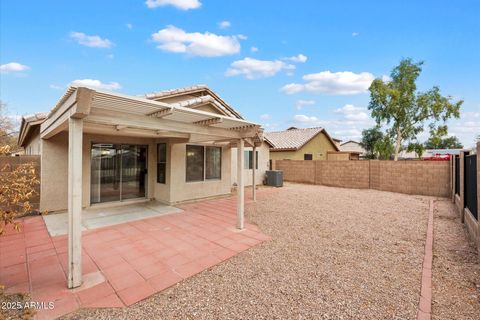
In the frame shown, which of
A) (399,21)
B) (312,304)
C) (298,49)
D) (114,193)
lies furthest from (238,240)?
(298,49)

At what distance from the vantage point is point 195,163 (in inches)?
364

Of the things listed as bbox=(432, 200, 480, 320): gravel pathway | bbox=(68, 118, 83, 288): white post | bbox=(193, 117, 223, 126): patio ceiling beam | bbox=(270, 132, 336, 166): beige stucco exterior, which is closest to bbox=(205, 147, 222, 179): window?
bbox=(193, 117, 223, 126): patio ceiling beam

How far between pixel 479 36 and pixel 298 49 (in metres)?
8.37

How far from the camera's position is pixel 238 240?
16.6 ft

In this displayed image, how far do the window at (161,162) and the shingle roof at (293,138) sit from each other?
12.0 m

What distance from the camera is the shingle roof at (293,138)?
20094 mm

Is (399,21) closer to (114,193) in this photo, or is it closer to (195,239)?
(195,239)

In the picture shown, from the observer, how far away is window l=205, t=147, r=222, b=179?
967 cm

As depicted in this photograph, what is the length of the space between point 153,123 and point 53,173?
538 cm

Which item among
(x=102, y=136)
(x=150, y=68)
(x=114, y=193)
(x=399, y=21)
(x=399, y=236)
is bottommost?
(x=399, y=236)

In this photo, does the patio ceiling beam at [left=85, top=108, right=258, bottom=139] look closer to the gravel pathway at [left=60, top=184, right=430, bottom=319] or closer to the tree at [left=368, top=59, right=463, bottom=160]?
the gravel pathway at [left=60, top=184, right=430, bottom=319]

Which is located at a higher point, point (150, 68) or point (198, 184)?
point (150, 68)

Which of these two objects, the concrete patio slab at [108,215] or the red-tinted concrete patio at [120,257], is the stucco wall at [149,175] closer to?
the concrete patio slab at [108,215]

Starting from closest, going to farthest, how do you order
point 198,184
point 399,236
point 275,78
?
point 399,236
point 198,184
point 275,78
